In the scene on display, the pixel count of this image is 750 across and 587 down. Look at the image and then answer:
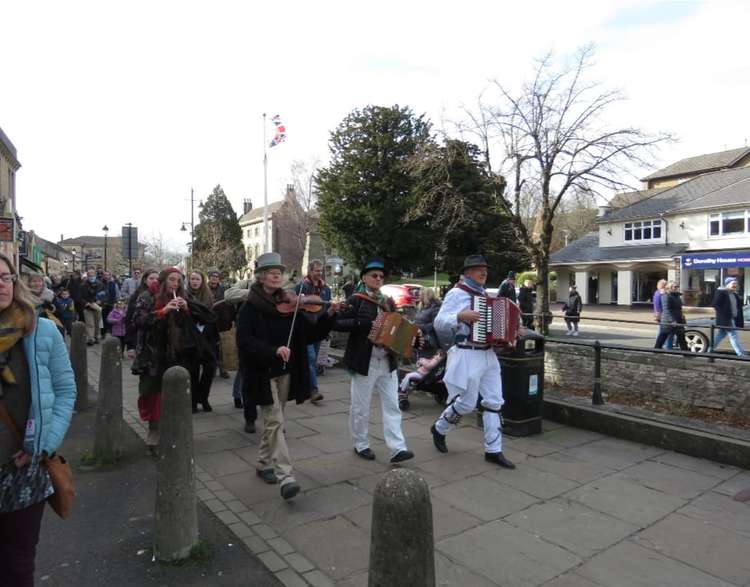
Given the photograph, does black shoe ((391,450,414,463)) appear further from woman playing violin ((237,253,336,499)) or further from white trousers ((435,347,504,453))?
woman playing violin ((237,253,336,499))

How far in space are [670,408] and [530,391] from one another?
346 cm

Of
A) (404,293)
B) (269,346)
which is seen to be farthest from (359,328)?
(404,293)

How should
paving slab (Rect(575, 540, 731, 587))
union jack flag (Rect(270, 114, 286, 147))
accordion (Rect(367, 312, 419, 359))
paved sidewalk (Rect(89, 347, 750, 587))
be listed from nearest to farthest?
1. paving slab (Rect(575, 540, 731, 587))
2. paved sidewalk (Rect(89, 347, 750, 587))
3. accordion (Rect(367, 312, 419, 359))
4. union jack flag (Rect(270, 114, 286, 147))

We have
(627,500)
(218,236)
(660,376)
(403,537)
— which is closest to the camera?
(403,537)

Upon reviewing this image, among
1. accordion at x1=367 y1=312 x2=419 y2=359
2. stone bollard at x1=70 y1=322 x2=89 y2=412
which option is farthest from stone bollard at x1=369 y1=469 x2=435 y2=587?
stone bollard at x1=70 y1=322 x2=89 y2=412

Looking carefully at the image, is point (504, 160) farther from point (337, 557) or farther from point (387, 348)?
point (337, 557)

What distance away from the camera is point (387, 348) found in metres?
5.23

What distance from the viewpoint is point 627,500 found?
180 inches

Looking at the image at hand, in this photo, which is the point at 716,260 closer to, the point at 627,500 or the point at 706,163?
the point at 706,163

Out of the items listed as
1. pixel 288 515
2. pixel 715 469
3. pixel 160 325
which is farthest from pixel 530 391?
pixel 160 325

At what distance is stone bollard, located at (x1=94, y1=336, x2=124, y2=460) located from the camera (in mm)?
5352

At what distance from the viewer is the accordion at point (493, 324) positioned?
17.5ft

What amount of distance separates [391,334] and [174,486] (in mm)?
2390

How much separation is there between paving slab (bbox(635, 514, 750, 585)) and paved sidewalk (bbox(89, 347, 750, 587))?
0.04ft
